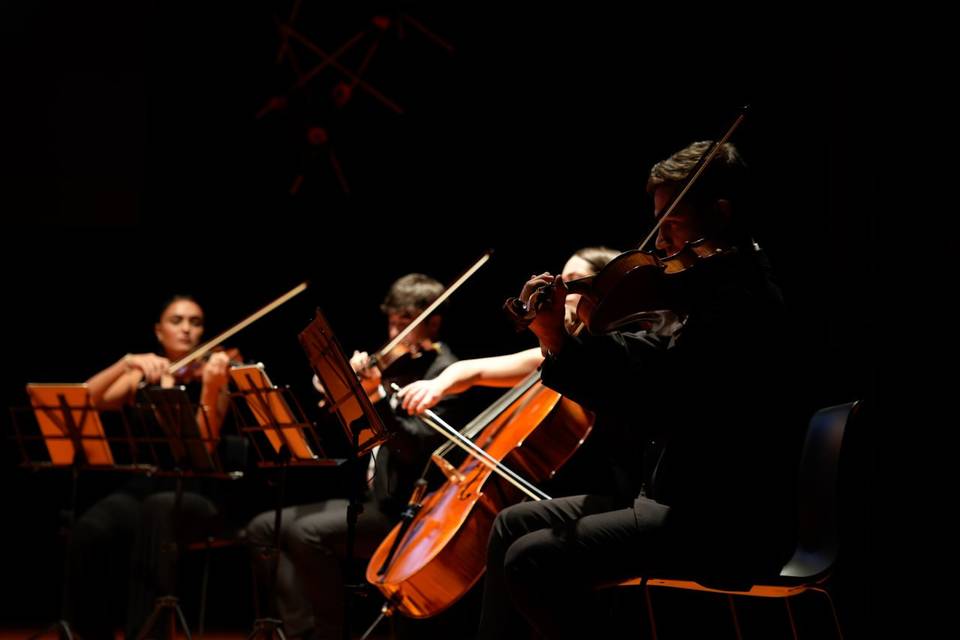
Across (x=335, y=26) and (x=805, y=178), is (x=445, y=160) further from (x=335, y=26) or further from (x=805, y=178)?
(x=805, y=178)

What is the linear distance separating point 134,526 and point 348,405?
5.29ft

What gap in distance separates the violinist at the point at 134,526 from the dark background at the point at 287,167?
21.3 inches

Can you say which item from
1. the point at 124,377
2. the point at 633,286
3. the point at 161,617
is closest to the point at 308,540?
the point at 161,617

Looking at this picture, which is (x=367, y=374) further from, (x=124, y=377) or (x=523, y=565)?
(x=523, y=565)

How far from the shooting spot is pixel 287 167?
13.5 feet

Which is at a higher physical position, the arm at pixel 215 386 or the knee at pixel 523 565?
the arm at pixel 215 386

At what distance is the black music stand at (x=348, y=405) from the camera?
208cm

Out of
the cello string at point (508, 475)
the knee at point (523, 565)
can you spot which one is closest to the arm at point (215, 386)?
the cello string at point (508, 475)

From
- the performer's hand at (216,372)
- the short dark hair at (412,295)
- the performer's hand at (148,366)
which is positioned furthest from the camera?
the performer's hand at (148,366)

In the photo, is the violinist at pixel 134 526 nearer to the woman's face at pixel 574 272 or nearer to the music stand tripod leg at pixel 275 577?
the music stand tripod leg at pixel 275 577

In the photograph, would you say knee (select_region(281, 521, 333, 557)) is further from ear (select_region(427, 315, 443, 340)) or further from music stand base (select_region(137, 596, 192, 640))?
ear (select_region(427, 315, 443, 340))

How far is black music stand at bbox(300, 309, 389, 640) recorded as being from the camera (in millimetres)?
2076

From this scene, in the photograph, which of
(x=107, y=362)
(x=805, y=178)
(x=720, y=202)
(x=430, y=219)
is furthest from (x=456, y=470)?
(x=107, y=362)

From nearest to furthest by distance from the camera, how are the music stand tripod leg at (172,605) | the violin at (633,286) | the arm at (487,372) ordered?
the violin at (633,286), the arm at (487,372), the music stand tripod leg at (172,605)
